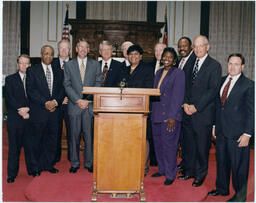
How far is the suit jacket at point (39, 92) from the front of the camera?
11.2 ft

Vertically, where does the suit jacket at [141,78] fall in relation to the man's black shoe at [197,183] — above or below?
above

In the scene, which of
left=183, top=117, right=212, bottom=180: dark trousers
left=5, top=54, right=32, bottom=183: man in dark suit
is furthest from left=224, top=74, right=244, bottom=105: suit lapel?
left=5, top=54, right=32, bottom=183: man in dark suit

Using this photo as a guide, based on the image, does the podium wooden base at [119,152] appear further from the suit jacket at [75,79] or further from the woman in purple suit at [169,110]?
the suit jacket at [75,79]

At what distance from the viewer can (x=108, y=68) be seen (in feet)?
12.6

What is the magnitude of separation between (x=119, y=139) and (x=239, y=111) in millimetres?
1209

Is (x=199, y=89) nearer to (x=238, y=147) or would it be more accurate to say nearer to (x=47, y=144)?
(x=238, y=147)

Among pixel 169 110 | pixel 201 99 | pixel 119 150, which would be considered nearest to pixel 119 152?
pixel 119 150

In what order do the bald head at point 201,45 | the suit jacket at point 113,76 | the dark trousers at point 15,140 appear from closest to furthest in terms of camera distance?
the bald head at point 201,45, the dark trousers at point 15,140, the suit jacket at point 113,76

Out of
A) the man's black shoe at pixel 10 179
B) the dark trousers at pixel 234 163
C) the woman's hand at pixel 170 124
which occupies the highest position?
the woman's hand at pixel 170 124

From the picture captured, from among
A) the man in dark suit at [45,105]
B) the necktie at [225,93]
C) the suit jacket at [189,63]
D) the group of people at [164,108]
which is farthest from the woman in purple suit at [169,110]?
the man in dark suit at [45,105]

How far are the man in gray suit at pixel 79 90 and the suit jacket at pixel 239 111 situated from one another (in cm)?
163

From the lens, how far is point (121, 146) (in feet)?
8.59

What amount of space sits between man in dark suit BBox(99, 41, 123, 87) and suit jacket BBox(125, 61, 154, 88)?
1.30 feet

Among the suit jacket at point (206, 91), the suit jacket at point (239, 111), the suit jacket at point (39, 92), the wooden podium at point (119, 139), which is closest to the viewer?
the wooden podium at point (119, 139)
